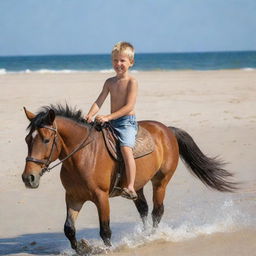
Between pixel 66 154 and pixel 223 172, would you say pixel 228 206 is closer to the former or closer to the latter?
pixel 223 172

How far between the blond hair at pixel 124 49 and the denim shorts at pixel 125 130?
57cm

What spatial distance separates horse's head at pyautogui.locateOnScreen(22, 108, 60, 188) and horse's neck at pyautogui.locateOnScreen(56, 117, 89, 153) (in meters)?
0.19

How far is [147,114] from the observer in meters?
15.4

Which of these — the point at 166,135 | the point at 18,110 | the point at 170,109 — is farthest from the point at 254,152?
the point at 18,110

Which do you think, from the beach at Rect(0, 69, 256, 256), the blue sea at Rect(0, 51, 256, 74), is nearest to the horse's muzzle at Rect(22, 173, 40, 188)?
the beach at Rect(0, 69, 256, 256)

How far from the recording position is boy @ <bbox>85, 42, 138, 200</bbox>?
549cm

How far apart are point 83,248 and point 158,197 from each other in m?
1.15

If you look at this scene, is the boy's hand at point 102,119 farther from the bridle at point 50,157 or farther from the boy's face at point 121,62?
the boy's face at point 121,62

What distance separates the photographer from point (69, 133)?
5.29m

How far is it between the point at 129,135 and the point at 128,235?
3.93ft

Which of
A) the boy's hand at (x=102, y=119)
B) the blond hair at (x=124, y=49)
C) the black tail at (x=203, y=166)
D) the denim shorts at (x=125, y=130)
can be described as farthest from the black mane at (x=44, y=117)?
the black tail at (x=203, y=166)

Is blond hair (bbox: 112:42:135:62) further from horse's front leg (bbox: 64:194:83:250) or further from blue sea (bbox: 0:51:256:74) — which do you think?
blue sea (bbox: 0:51:256:74)

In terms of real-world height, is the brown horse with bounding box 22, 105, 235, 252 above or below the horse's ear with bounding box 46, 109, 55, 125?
below

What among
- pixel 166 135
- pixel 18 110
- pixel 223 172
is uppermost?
pixel 166 135
